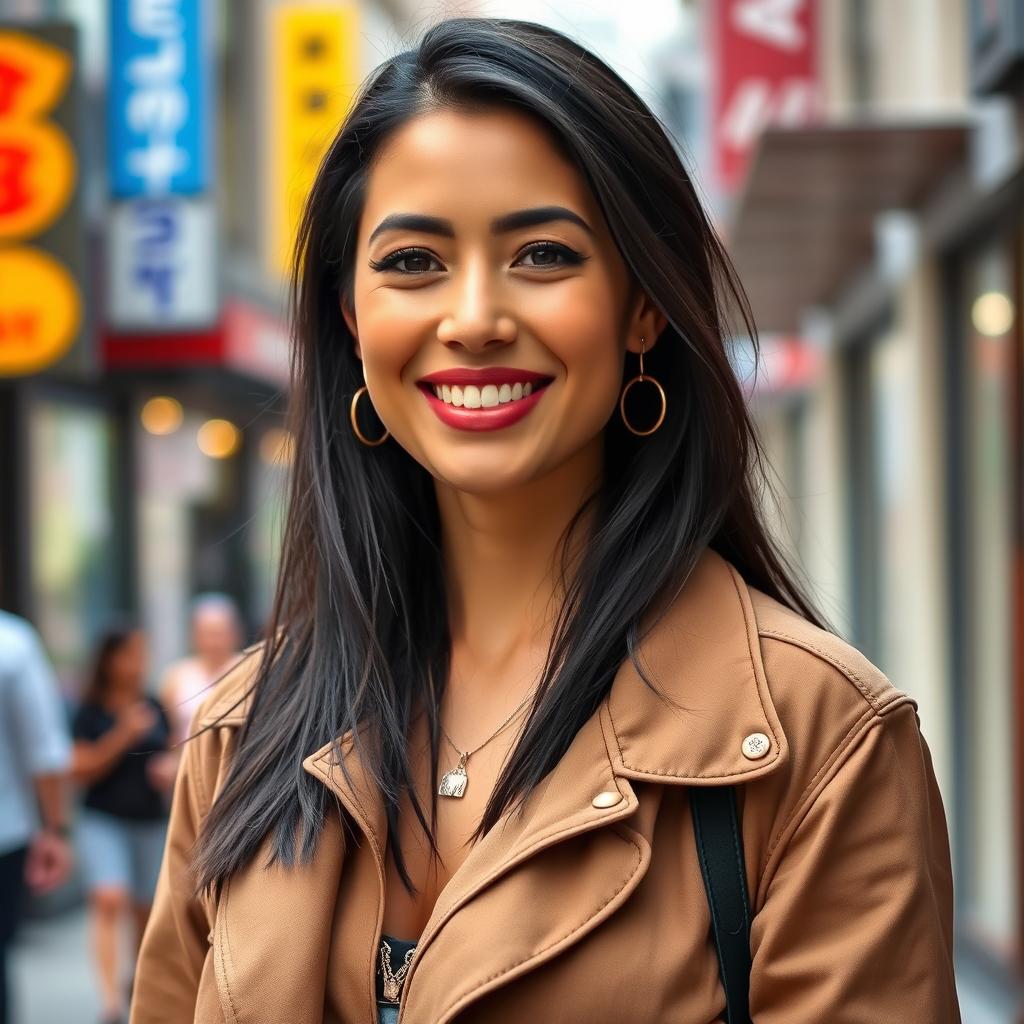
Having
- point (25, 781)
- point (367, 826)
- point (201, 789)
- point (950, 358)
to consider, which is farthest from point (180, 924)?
point (950, 358)

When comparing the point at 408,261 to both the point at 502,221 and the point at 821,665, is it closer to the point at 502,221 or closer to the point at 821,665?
the point at 502,221

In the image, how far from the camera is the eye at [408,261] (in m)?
1.95

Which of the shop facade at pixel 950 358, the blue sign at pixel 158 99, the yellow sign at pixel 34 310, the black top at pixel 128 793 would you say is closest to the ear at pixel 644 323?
the shop facade at pixel 950 358

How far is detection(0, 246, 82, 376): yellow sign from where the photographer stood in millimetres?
7219

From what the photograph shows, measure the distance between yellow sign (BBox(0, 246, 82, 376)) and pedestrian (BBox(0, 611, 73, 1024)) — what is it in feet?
6.00

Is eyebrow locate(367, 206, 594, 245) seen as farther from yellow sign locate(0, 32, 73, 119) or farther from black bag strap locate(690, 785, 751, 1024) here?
yellow sign locate(0, 32, 73, 119)

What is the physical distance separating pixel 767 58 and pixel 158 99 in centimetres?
366

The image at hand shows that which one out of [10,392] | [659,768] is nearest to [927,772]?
[659,768]

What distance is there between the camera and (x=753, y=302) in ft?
36.5

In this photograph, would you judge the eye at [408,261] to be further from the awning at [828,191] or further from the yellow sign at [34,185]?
the yellow sign at [34,185]

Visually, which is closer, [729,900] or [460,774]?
[729,900]

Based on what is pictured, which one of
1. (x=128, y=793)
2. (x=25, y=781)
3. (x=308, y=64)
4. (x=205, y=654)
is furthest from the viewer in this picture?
(x=308, y=64)

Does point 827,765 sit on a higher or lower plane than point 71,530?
higher

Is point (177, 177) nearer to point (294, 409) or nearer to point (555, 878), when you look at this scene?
point (294, 409)
